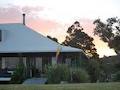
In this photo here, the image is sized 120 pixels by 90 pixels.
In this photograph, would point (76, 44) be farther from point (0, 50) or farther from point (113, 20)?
point (0, 50)

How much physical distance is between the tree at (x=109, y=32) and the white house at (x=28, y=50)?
29.5 ft

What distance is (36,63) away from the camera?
39062 millimetres

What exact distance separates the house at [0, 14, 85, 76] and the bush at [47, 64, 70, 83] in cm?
759

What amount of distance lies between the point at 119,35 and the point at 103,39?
10.4 ft

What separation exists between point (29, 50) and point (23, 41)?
2.15 m

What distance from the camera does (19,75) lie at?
33.3 meters

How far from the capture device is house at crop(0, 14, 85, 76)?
3697 centimetres

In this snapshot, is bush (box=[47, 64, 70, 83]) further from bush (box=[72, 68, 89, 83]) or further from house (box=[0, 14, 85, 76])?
house (box=[0, 14, 85, 76])

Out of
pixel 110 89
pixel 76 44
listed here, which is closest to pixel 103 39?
pixel 76 44

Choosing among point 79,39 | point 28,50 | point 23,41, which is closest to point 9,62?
point 23,41

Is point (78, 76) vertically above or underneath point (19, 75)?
underneath

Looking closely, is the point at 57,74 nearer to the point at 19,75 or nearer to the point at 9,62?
the point at 19,75

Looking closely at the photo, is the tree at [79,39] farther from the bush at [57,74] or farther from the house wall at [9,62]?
the bush at [57,74]

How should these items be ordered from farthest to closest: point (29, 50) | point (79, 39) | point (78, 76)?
point (79, 39) < point (29, 50) < point (78, 76)
